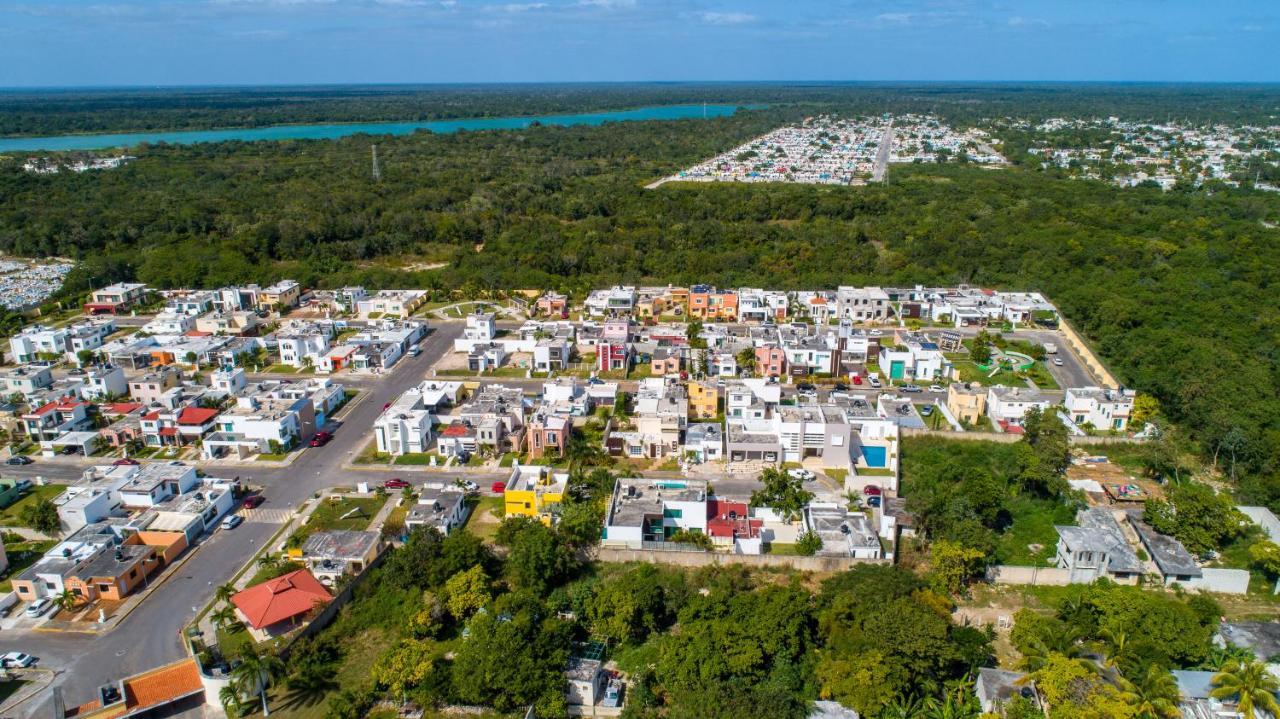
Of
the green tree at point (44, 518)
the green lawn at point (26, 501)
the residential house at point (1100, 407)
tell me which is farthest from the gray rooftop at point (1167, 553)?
the green lawn at point (26, 501)

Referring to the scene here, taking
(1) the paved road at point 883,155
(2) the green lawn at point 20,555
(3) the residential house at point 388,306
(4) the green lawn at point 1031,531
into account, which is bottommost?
(4) the green lawn at point 1031,531

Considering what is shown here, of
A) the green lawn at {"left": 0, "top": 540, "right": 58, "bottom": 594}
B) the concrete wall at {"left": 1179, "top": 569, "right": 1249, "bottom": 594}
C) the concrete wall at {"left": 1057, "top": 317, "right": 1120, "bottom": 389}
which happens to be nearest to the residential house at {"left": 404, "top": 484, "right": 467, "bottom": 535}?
the green lawn at {"left": 0, "top": 540, "right": 58, "bottom": 594}

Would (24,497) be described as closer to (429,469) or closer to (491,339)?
(429,469)

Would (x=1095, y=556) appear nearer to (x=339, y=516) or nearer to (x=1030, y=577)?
(x=1030, y=577)

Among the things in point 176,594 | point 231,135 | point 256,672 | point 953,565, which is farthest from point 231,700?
point 231,135

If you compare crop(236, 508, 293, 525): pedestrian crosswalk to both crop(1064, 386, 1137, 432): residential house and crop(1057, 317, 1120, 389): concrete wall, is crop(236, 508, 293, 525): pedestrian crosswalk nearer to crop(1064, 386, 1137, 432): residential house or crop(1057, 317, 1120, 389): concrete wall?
crop(1064, 386, 1137, 432): residential house

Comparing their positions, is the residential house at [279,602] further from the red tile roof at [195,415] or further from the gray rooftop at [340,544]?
the red tile roof at [195,415]
